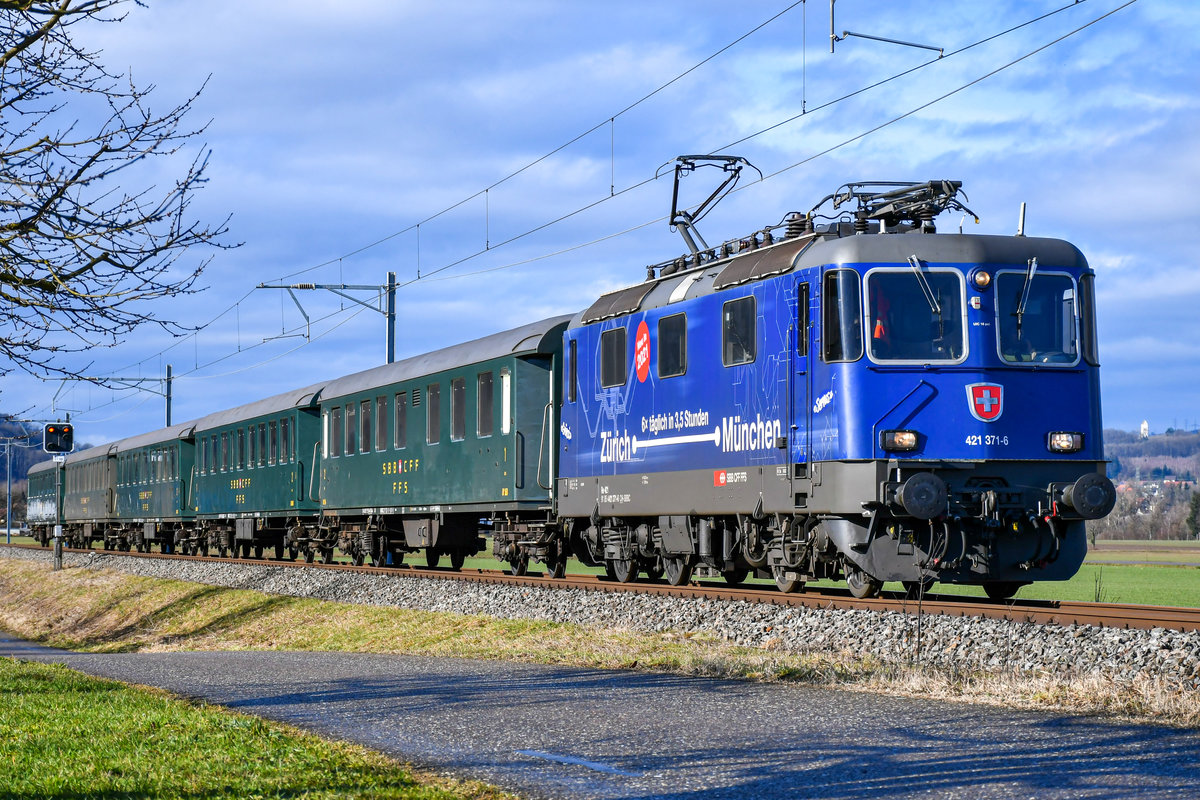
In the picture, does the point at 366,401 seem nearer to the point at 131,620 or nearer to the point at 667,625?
the point at 131,620

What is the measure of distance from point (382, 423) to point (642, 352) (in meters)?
10.4

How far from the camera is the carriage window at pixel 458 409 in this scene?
23.2m

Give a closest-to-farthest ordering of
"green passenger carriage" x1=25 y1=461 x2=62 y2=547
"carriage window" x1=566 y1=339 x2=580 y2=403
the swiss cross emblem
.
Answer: the swiss cross emblem → "carriage window" x1=566 y1=339 x2=580 y2=403 → "green passenger carriage" x1=25 y1=461 x2=62 y2=547

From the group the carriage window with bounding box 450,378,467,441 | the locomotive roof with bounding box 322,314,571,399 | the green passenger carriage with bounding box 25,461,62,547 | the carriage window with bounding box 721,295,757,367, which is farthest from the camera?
the green passenger carriage with bounding box 25,461,62,547

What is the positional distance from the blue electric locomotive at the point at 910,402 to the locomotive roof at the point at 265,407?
57.8 ft

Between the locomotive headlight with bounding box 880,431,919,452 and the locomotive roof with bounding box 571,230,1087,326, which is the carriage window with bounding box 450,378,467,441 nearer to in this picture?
the locomotive roof with bounding box 571,230,1087,326

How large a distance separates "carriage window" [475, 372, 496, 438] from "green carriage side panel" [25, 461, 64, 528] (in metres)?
38.5

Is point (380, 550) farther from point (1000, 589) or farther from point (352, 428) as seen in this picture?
point (1000, 589)

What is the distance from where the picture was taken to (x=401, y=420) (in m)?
26.0

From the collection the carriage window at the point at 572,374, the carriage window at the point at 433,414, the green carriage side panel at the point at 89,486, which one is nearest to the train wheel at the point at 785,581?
the carriage window at the point at 572,374

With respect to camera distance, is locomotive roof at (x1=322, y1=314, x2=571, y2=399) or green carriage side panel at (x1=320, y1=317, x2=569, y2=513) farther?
green carriage side panel at (x1=320, y1=317, x2=569, y2=513)

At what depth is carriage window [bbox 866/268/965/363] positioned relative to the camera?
45.5ft

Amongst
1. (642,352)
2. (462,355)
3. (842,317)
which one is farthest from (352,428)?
(842,317)

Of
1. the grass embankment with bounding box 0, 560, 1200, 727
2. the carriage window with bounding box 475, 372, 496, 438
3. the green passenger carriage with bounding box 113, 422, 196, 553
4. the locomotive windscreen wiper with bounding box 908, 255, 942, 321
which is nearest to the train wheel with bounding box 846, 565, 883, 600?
the grass embankment with bounding box 0, 560, 1200, 727
